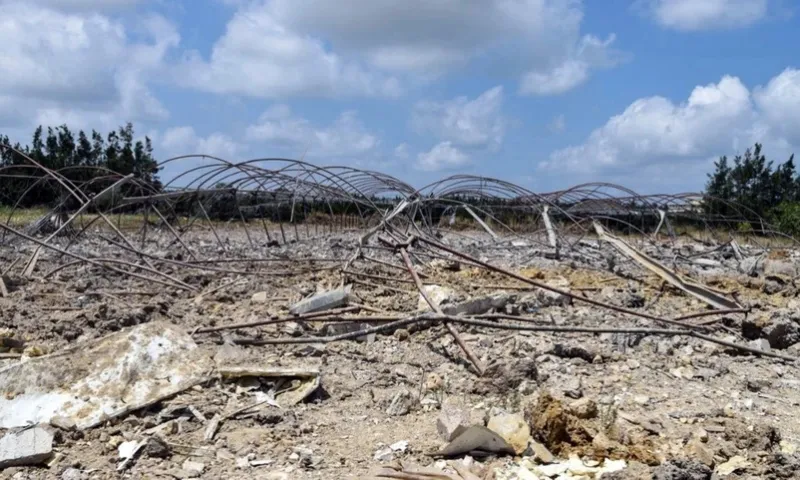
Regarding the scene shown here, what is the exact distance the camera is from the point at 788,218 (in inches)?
858

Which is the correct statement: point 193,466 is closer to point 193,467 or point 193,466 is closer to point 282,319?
point 193,467

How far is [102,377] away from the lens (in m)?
4.51

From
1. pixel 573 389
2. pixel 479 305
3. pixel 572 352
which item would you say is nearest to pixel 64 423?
pixel 573 389

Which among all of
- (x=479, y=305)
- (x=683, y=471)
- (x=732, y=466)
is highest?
(x=479, y=305)

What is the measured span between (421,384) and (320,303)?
72.2 inches

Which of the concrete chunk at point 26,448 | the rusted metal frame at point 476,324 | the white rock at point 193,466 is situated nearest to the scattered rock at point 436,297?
the rusted metal frame at point 476,324

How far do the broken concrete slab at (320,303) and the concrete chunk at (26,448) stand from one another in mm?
2706

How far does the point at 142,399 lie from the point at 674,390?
3.12 m

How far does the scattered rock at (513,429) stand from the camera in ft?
12.1

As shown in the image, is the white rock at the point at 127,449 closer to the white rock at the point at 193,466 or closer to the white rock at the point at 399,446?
the white rock at the point at 193,466

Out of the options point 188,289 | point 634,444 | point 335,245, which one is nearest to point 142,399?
point 634,444

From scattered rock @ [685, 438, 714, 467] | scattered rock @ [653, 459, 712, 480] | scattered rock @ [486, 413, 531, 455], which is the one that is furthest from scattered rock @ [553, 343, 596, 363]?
scattered rock @ [653, 459, 712, 480]

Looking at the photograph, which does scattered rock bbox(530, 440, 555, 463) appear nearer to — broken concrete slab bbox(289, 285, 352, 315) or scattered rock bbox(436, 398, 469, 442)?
scattered rock bbox(436, 398, 469, 442)

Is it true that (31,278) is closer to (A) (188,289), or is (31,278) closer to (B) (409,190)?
(A) (188,289)
